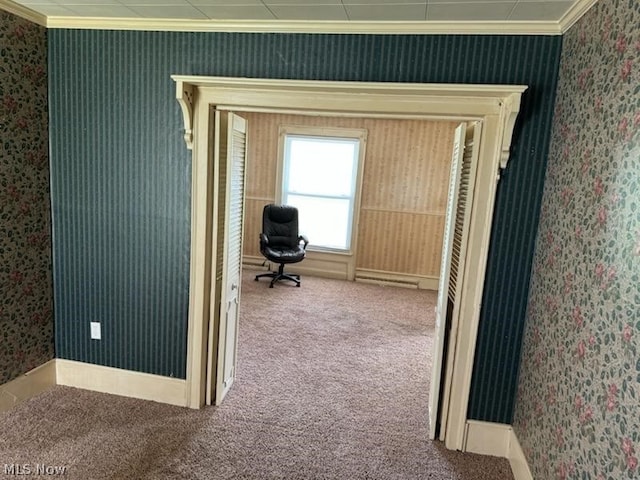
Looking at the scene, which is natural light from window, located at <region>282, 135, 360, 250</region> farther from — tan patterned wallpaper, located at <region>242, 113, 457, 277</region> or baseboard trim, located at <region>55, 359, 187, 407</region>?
baseboard trim, located at <region>55, 359, 187, 407</region>

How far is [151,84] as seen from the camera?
96.5 inches

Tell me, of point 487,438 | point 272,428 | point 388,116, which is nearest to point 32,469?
point 272,428

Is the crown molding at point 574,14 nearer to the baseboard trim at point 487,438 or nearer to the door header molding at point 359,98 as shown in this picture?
the door header molding at point 359,98

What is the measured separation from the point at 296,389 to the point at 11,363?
5.75 ft

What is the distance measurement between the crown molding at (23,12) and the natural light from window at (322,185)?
3746 mm

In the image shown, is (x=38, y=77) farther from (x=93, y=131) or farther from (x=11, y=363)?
(x=11, y=363)

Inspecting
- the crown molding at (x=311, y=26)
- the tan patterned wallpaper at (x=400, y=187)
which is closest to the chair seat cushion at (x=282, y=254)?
the tan patterned wallpaper at (x=400, y=187)

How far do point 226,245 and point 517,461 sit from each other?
2.00 m

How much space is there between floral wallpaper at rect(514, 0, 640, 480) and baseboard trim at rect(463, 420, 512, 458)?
23cm

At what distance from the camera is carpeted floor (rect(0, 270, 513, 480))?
2.22 metres

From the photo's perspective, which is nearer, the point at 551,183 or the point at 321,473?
the point at 551,183

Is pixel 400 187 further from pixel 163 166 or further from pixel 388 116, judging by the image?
pixel 163 166

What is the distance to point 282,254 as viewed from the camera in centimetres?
544

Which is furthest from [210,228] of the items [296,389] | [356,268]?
[356,268]
